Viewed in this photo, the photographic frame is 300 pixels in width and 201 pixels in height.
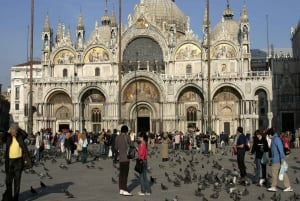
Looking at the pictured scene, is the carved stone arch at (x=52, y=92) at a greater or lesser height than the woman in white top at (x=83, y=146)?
greater

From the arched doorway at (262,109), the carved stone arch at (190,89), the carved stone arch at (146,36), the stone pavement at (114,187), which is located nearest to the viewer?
the stone pavement at (114,187)

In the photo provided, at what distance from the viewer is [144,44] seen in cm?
5925

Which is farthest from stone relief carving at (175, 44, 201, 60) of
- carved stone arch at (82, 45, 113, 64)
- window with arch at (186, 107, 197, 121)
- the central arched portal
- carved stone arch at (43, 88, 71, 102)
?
carved stone arch at (43, 88, 71, 102)

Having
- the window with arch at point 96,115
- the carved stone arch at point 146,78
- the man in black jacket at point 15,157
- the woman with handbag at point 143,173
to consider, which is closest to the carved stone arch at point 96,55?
the carved stone arch at point 146,78

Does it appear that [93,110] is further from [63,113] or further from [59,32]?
[59,32]

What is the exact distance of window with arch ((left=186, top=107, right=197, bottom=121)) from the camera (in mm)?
→ 56594

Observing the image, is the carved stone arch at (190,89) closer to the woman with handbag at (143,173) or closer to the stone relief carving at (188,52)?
the stone relief carving at (188,52)

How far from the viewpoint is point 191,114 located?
5675 cm

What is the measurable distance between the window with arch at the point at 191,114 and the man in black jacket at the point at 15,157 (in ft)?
150

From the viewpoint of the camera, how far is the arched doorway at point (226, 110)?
5578 centimetres

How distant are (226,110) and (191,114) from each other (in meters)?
4.10

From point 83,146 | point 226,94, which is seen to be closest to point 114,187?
point 83,146

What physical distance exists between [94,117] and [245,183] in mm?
44707

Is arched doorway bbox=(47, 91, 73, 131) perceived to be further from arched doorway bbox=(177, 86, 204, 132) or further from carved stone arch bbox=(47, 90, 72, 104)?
arched doorway bbox=(177, 86, 204, 132)
